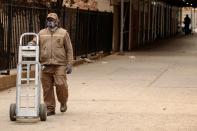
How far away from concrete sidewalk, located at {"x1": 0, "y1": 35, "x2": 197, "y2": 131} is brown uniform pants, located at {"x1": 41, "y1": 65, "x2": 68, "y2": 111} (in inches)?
11.5

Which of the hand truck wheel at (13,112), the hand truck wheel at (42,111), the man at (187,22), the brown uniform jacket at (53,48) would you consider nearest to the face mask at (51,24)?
the brown uniform jacket at (53,48)

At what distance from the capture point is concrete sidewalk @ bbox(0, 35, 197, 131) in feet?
31.9

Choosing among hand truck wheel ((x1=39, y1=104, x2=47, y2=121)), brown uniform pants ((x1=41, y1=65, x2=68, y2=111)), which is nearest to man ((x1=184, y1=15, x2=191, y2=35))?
brown uniform pants ((x1=41, y1=65, x2=68, y2=111))

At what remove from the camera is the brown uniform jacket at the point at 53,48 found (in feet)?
34.4

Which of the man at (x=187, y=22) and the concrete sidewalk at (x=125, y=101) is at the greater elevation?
the man at (x=187, y=22)

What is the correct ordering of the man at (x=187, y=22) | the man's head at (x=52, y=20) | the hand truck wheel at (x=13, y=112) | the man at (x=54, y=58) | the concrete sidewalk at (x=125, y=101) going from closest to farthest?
the concrete sidewalk at (x=125, y=101)
the hand truck wheel at (x=13, y=112)
the man's head at (x=52, y=20)
the man at (x=54, y=58)
the man at (x=187, y=22)

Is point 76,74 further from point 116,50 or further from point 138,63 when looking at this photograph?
point 116,50

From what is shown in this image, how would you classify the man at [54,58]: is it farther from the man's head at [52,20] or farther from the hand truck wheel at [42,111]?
the hand truck wheel at [42,111]

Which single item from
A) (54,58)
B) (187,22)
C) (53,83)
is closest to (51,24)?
(54,58)

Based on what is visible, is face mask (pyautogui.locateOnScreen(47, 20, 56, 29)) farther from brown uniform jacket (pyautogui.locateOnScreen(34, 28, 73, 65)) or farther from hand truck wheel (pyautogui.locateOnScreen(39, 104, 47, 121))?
hand truck wheel (pyautogui.locateOnScreen(39, 104, 47, 121))

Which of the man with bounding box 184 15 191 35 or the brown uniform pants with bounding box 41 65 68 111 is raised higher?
the man with bounding box 184 15 191 35

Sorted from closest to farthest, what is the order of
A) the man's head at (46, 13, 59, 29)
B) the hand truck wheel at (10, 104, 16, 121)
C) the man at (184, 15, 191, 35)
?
the hand truck wheel at (10, 104, 16, 121), the man's head at (46, 13, 59, 29), the man at (184, 15, 191, 35)

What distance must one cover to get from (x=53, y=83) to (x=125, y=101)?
7.47ft

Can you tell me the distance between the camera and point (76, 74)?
730 inches
